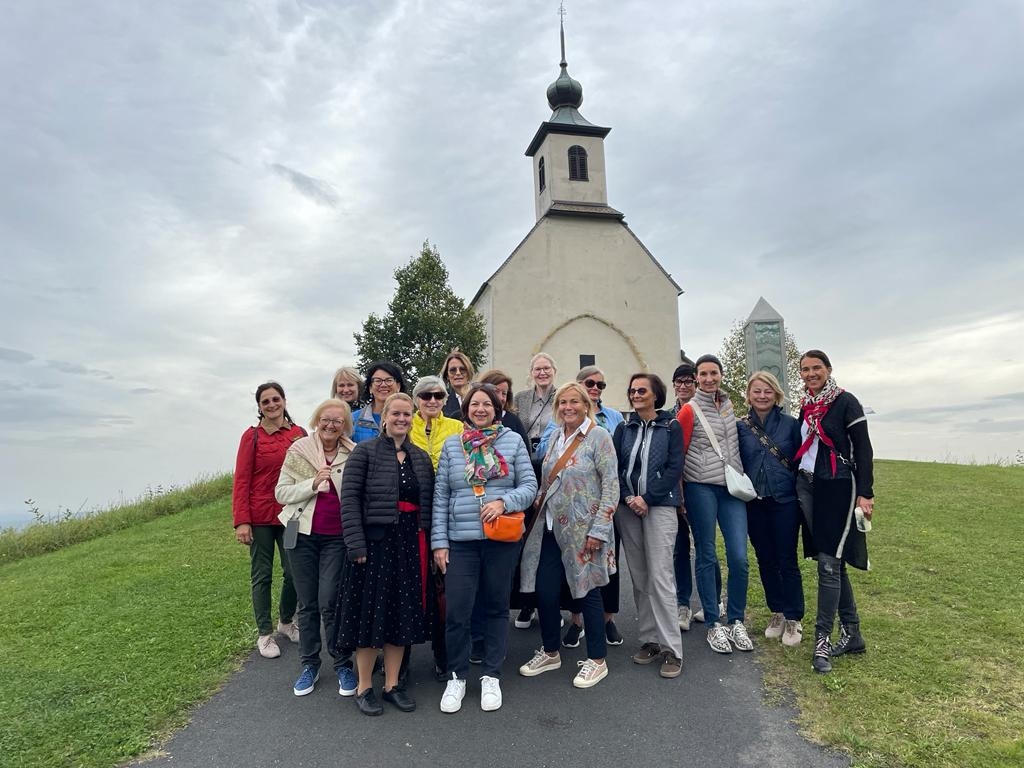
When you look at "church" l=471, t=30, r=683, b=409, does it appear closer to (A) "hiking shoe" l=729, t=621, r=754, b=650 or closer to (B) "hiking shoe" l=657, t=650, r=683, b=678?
(A) "hiking shoe" l=729, t=621, r=754, b=650

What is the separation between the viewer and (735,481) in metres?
5.21

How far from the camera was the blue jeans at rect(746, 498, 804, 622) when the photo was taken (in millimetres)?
5262

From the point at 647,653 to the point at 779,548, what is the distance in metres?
1.43

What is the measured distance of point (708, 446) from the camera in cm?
537

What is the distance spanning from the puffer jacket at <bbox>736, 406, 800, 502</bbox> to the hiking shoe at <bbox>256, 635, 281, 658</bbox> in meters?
4.37

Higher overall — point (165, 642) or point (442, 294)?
point (442, 294)

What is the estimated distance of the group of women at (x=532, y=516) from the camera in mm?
4438

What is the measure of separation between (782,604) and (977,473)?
44.7 feet

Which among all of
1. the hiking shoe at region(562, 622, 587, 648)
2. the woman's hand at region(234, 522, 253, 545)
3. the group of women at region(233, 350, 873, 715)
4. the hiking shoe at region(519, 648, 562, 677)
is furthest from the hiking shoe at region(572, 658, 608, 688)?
the woman's hand at region(234, 522, 253, 545)

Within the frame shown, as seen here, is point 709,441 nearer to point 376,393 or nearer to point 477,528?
point 477,528

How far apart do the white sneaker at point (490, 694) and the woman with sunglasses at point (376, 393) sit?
2.19 meters

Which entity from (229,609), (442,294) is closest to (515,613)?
(229,609)

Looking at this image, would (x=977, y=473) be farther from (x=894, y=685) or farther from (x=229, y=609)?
(x=229, y=609)

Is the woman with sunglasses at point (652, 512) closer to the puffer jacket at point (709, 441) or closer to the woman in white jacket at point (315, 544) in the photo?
the puffer jacket at point (709, 441)
